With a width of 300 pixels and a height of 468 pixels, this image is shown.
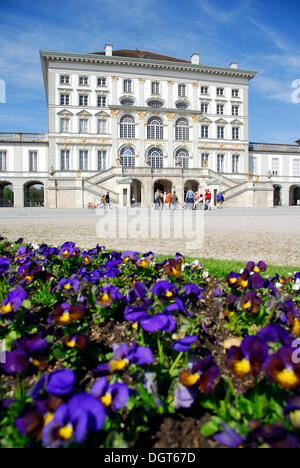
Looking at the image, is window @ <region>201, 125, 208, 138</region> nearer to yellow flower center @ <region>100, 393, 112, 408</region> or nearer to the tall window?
the tall window

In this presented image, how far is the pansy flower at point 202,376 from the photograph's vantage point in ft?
4.41

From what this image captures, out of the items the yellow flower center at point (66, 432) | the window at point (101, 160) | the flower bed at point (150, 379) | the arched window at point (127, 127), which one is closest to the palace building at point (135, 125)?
the window at point (101, 160)

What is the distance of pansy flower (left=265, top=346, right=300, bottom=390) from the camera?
120 cm

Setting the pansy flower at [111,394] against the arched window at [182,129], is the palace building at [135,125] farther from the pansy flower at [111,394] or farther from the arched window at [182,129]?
the pansy flower at [111,394]

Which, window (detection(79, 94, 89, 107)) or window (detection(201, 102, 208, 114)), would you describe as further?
window (detection(201, 102, 208, 114))

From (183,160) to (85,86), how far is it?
631 inches

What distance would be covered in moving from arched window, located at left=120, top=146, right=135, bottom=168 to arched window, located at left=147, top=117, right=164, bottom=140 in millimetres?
3063

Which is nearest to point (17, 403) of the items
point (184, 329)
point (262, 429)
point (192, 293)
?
point (184, 329)

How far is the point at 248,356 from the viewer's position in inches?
52.5

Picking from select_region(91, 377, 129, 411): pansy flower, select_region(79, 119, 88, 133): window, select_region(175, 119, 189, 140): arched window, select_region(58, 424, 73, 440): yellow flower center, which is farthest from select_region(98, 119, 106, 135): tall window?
select_region(58, 424, 73, 440): yellow flower center

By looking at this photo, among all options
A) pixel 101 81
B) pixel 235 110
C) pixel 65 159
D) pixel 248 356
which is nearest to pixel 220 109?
pixel 235 110

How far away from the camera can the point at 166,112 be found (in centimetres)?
4244

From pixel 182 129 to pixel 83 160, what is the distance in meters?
14.3

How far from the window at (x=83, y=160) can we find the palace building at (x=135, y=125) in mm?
126
